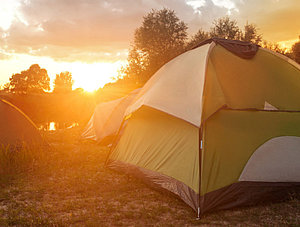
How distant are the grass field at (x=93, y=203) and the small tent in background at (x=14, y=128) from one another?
21.6 inches

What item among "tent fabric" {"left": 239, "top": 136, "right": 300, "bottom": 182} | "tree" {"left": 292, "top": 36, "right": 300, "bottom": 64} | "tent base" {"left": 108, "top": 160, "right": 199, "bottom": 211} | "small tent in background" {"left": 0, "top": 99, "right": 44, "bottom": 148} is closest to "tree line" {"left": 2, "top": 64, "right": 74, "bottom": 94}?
"tree" {"left": 292, "top": 36, "right": 300, "bottom": 64}

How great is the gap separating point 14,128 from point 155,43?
24166 mm

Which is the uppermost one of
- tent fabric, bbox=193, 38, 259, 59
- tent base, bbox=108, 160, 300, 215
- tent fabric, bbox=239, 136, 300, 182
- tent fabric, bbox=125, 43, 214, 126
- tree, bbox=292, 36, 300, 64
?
tree, bbox=292, 36, 300, 64

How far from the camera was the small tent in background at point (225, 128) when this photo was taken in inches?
185

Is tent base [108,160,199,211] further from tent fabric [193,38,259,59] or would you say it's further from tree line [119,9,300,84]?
tree line [119,9,300,84]

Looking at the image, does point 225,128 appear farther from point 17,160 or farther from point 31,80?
point 31,80

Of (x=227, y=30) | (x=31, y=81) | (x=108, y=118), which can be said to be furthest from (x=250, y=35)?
(x=31, y=81)

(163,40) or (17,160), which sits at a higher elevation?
(163,40)

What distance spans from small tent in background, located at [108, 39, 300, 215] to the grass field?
262mm

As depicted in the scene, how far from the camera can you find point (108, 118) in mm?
10625

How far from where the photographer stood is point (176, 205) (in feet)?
16.1

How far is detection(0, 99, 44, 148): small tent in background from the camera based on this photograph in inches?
297

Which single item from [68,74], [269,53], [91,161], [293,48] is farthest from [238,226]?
[68,74]

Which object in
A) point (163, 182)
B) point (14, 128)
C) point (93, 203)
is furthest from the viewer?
point (14, 128)
